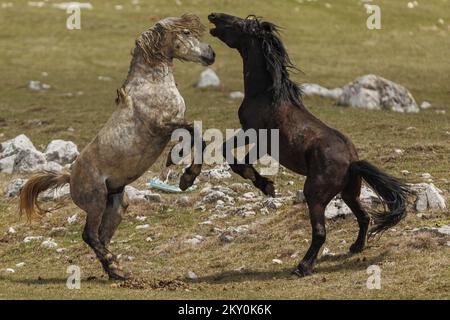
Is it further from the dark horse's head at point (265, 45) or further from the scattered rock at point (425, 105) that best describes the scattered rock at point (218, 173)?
the scattered rock at point (425, 105)

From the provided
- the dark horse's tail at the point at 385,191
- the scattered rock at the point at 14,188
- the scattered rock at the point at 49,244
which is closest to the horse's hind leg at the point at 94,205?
the scattered rock at the point at 49,244

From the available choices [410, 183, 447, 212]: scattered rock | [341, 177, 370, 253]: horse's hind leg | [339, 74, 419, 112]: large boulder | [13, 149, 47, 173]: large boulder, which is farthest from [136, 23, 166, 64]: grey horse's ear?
[339, 74, 419, 112]: large boulder

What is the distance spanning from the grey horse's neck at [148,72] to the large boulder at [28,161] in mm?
8787

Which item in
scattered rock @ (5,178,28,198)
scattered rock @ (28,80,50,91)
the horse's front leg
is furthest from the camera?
scattered rock @ (28,80,50,91)

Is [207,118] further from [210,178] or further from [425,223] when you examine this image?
[425,223]

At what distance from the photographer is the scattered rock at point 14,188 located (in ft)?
61.8

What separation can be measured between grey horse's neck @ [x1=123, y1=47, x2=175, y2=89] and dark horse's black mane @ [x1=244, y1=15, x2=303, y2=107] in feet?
4.79

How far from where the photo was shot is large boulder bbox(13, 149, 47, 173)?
20608 mm

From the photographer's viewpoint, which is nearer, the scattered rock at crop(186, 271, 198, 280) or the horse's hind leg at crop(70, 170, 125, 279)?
the horse's hind leg at crop(70, 170, 125, 279)

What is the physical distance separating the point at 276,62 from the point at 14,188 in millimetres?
8181

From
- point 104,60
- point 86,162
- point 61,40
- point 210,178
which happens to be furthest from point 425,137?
point 61,40

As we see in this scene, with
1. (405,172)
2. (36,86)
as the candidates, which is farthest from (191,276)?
(36,86)

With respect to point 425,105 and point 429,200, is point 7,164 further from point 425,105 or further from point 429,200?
point 425,105

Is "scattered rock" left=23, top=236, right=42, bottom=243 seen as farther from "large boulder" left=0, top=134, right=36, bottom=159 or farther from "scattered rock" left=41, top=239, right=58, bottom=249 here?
"large boulder" left=0, top=134, right=36, bottom=159
